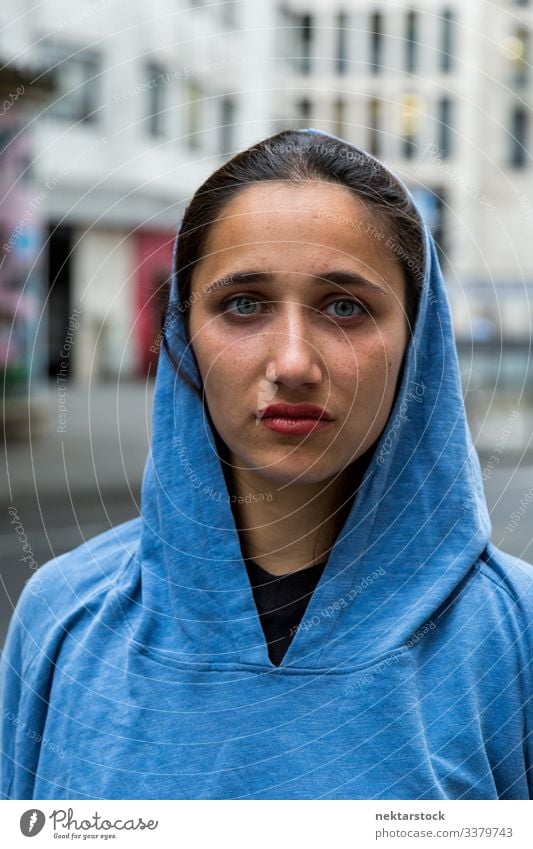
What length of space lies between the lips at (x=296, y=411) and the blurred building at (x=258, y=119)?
32 centimetres

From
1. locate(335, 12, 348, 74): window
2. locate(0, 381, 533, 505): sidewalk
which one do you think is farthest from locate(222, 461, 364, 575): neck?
locate(0, 381, 533, 505): sidewalk

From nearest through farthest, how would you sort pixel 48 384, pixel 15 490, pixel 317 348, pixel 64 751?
pixel 317 348, pixel 64 751, pixel 15 490, pixel 48 384

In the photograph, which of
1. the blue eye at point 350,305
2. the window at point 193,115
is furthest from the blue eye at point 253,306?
the window at point 193,115

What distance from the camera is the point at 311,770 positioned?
3.36ft

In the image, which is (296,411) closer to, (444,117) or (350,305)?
(350,305)

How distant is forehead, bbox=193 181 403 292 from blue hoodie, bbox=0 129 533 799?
0.34 feet

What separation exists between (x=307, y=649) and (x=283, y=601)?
0.23ft

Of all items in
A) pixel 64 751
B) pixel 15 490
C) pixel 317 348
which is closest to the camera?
pixel 317 348

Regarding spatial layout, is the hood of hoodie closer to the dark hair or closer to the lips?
the dark hair

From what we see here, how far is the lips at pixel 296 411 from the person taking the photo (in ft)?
3.27

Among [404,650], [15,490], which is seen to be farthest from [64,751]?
[15,490]

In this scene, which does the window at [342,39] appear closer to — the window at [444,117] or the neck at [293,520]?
the window at [444,117]
